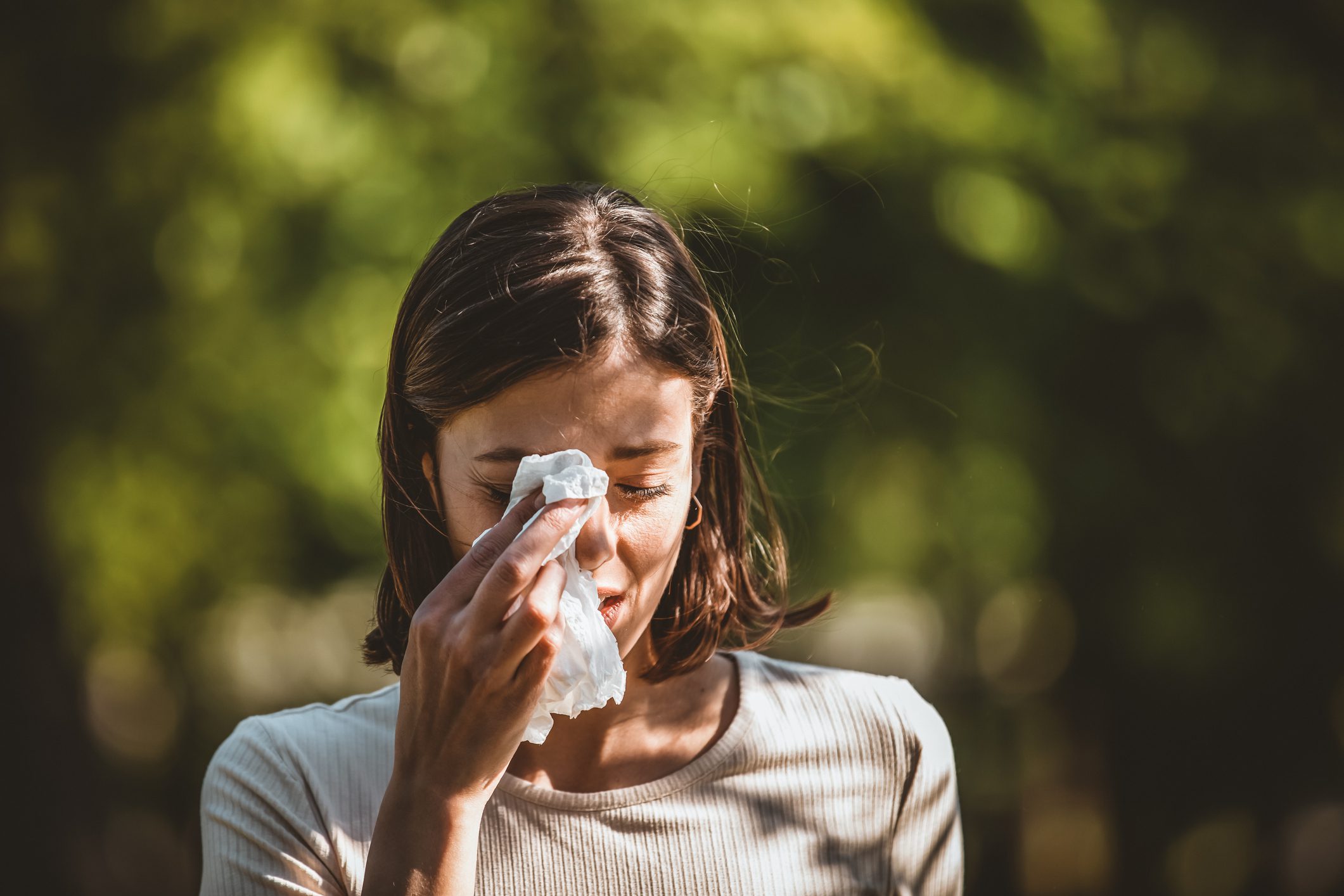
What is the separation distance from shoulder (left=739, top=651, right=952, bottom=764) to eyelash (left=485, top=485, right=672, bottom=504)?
584mm

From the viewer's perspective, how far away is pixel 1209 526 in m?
4.66

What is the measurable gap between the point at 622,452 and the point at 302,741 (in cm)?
81

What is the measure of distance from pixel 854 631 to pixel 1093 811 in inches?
94.0

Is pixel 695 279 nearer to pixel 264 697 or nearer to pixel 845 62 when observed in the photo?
pixel 845 62

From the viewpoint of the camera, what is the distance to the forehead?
1.89 meters

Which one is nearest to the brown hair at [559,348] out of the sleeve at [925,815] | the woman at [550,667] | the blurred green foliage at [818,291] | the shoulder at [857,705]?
the woman at [550,667]

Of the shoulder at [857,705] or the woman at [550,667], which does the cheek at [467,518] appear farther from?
the shoulder at [857,705]

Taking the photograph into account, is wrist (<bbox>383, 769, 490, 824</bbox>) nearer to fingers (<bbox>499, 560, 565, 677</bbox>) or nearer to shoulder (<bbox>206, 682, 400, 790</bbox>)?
fingers (<bbox>499, 560, 565, 677</bbox>)

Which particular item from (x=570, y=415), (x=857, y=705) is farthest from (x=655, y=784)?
(x=570, y=415)

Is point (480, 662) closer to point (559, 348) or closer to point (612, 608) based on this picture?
point (612, 608)

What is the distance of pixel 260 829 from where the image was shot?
2037mm

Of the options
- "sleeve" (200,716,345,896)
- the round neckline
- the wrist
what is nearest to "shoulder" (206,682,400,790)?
"sleeve" (200,716,345,896)

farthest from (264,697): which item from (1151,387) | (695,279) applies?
(695,279)

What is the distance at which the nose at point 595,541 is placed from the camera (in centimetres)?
189
